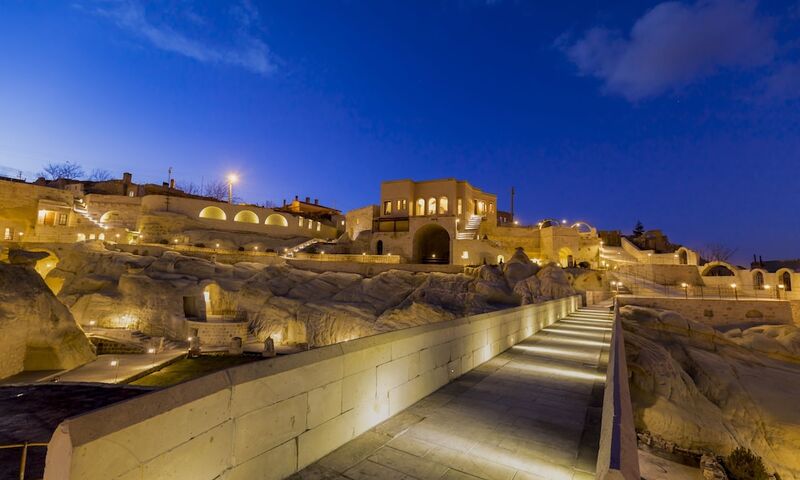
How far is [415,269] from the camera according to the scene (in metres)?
33.5

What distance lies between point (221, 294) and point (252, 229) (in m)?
18.1

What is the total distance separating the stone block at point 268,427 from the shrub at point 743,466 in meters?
15.7

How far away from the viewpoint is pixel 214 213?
47.4m

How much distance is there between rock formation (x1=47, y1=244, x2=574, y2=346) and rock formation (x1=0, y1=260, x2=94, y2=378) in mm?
8371

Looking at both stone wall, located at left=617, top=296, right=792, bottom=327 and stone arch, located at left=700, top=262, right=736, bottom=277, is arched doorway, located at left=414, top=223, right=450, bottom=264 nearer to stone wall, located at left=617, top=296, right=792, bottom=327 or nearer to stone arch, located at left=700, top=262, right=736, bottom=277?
stone wall, located at left=617, top=296, right=792, bottom=327

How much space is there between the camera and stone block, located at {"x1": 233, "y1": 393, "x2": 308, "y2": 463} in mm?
3199

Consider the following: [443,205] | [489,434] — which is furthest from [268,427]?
[443,205]

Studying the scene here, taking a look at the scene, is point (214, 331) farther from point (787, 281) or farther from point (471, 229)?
point (787, 281)

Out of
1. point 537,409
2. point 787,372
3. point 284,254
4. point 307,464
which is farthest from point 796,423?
point 284,254

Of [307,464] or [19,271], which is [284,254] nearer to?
[19,271]

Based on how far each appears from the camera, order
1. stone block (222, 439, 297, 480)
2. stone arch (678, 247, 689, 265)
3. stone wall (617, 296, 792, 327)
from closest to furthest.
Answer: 1. stone block (222, 439, 297, 480)
2. stone wall (617, 296, 792, 327)
3. stone arch (678, 247, 689, 265)

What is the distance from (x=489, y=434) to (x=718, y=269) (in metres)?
49.6

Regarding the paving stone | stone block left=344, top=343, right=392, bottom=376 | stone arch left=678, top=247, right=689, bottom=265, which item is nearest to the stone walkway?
the paving stone

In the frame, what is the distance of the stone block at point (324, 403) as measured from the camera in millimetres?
3930
